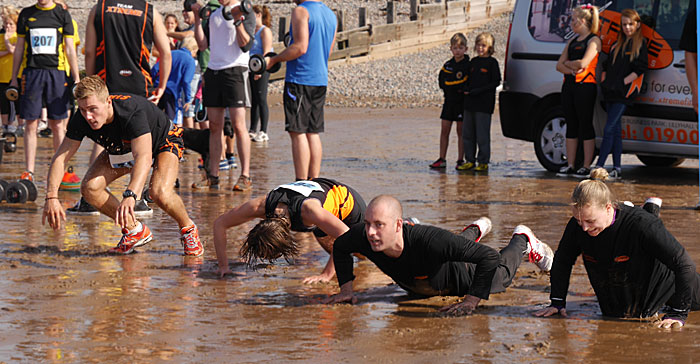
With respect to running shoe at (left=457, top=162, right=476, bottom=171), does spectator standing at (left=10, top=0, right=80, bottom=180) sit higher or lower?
higher

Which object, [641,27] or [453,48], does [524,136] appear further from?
[641,27]

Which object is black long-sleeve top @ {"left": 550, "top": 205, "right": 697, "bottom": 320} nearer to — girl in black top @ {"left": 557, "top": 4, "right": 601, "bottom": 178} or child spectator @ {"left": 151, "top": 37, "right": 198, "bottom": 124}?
girl in black top @ {"left": 557, "top": 4, "right": 601, "bottom": 178}

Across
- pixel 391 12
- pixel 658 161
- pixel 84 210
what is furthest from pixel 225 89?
pixel 391 12

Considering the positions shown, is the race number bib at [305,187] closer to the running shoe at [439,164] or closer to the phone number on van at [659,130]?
the phone number on van at [659,130]

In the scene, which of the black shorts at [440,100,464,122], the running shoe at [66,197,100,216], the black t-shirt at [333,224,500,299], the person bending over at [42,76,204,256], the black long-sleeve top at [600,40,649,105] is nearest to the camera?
the black t-shirt at [333,224,500,299]

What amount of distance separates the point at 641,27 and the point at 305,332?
6852mm

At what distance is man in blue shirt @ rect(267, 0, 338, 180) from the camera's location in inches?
393

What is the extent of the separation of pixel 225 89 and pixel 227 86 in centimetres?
4

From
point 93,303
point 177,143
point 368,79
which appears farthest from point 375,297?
point 368,79

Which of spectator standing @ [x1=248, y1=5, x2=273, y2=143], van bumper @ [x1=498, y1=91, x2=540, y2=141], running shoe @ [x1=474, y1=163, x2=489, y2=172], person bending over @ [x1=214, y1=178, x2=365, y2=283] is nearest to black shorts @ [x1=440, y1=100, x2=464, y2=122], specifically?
van bumper @ [x1=498, y1=91, x2=540, y2=141]

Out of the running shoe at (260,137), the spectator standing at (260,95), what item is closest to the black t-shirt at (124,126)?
the spectator standing at (260,95)

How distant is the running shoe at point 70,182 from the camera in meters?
10.6

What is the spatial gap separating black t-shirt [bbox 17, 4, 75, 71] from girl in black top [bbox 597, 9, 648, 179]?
5.56 meters

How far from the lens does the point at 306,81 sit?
10.1 metres
